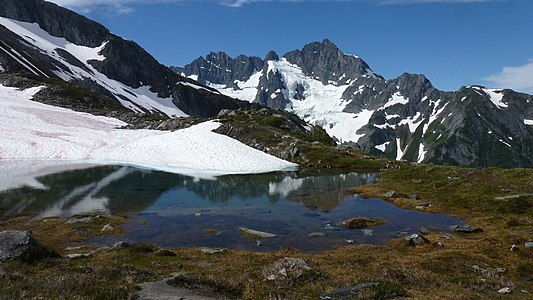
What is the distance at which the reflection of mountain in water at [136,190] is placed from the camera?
147 feet

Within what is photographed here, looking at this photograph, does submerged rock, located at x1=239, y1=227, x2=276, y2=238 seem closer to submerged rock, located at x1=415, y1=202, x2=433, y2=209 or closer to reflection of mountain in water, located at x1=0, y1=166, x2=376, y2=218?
reflection of mountain in water, located at x1=0, y1=166, x2=376, y2=218

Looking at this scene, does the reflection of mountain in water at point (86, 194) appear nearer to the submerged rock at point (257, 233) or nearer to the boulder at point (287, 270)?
the submerged rock at point (257, 233)

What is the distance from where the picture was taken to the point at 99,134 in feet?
354

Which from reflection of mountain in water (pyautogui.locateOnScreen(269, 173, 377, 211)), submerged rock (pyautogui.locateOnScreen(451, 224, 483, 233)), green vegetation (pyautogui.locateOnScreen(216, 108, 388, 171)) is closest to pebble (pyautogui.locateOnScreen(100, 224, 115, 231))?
reflection of mountain in water (pyautogui.locateOnScreen(269, 173, 377, 211))

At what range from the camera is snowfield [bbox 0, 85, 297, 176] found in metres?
86.2

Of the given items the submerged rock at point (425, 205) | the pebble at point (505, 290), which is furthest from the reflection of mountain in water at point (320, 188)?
the pebble at point (505, 290)

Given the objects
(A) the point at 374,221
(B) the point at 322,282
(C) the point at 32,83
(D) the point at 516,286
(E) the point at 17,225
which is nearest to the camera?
(B) the point at 322,282

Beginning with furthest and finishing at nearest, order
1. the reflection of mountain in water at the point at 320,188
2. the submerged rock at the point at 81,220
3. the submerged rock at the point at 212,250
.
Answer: the reflection of mountain in water at the point at 320,188
the submerged rock at the point at 81,220
the submerged rock at the point at 212,250

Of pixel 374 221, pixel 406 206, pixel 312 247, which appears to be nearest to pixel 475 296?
pixel 312 247

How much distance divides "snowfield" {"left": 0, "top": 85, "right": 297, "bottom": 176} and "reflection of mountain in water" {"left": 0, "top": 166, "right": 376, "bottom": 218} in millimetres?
10180

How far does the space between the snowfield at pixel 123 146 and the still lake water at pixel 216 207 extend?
15197 millimetres

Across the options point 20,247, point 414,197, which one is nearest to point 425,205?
point 414,197

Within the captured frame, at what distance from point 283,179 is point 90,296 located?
62.5 meters

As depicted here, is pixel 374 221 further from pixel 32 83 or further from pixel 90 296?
pixel 32 83
